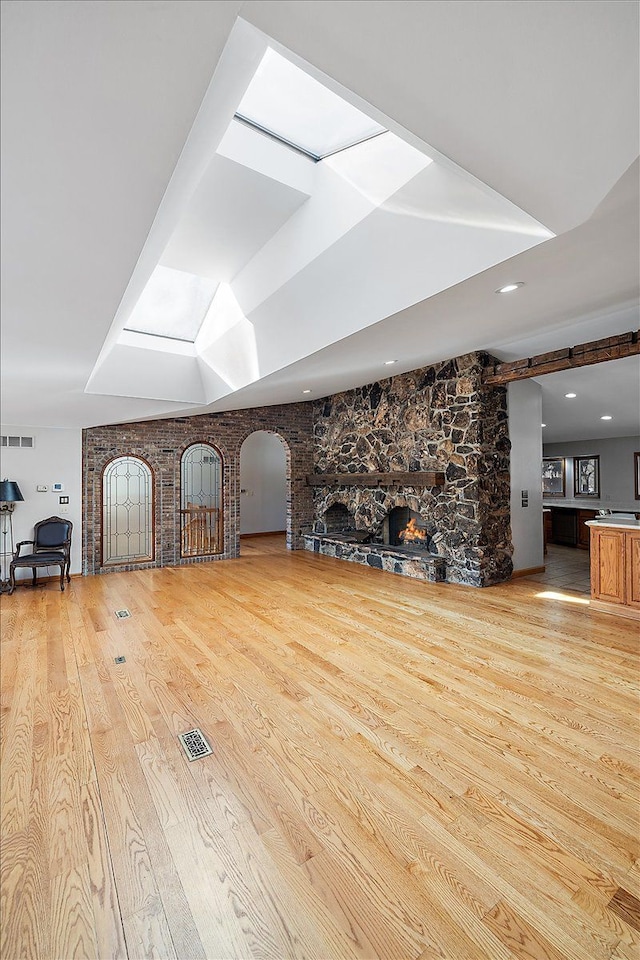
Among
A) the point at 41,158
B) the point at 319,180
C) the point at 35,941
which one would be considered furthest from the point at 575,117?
the point at 35,941

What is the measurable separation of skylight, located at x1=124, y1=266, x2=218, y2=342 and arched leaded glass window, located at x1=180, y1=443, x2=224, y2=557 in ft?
8.76

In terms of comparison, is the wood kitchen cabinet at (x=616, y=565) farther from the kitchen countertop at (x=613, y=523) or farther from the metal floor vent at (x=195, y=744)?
the metal floor vent at (x=195, y=744)

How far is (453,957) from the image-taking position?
1.36 m

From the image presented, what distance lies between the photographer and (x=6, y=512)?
6.35 meters

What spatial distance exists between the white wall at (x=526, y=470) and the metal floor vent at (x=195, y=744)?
4967mm

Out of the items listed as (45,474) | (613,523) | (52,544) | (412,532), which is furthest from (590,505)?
(45,474)

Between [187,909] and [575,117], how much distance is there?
2.95m

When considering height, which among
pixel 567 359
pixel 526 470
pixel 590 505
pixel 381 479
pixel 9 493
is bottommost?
pixel 590 505

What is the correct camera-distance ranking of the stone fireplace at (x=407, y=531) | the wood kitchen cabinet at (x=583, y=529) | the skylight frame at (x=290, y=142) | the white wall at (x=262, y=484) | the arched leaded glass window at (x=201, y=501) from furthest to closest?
the white wall at (x=262, y=484) → the wood kitchen cabinet at (x=583, y=529) → the arched leaded glass window at (x=201, y=501) → the stone fireplace at (x=407, y=531) → the skylight frame at (x=290, y=142)

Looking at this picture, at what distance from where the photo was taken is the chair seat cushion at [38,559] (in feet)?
19.7

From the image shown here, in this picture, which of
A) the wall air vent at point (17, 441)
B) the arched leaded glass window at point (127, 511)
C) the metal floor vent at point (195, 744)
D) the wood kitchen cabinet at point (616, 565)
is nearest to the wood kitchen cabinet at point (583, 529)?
the wood kitchen cabinet at point (616, 565)

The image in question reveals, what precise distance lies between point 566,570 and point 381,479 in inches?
119

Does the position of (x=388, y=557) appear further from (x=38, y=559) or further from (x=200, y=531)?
(x=38, y=559)

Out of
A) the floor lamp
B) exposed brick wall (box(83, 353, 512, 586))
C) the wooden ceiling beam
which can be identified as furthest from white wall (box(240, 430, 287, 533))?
the wooden ceiling beam
